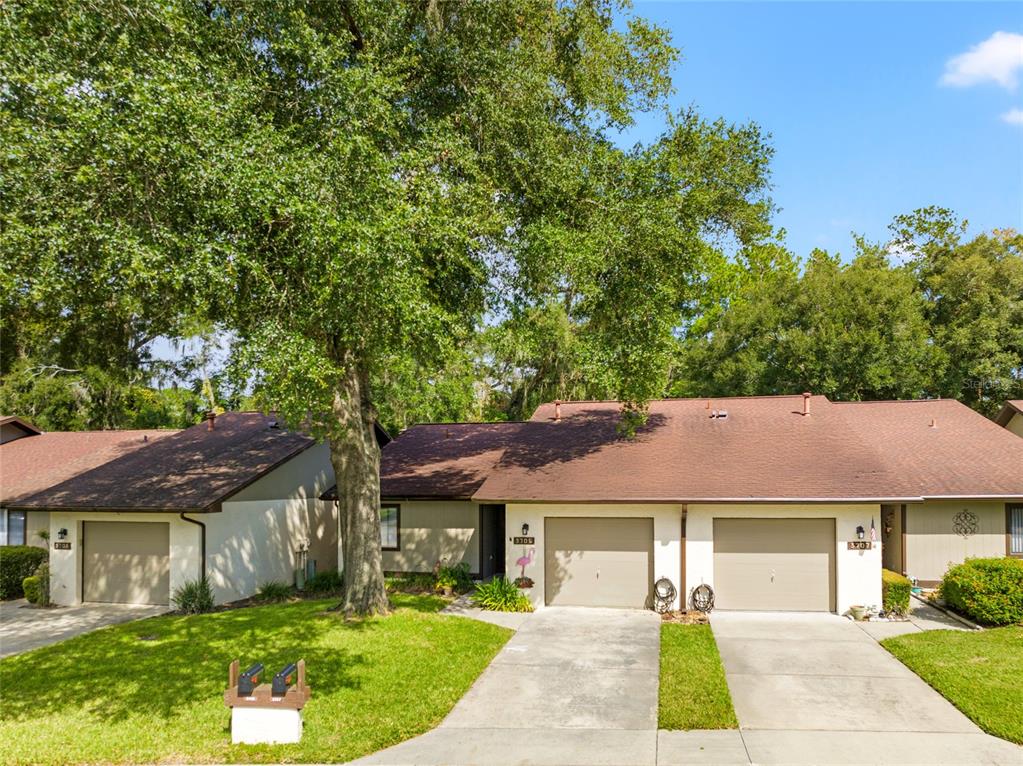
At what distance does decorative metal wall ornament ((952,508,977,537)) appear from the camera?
55.7 ft

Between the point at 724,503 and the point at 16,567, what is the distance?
1814 centimetres

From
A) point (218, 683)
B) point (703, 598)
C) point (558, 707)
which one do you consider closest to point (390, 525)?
point (703, 598)

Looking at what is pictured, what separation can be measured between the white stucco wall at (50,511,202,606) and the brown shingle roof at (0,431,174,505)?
2.91m

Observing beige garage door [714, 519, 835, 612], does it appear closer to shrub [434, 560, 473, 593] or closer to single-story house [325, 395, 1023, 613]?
single-story house [325, 395, 1023, 613]

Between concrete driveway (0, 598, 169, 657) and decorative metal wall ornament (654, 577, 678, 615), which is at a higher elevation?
decorative metal wall ornament (654, 577, 678, 615)

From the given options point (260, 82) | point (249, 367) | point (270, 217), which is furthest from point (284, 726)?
point (260, 82)

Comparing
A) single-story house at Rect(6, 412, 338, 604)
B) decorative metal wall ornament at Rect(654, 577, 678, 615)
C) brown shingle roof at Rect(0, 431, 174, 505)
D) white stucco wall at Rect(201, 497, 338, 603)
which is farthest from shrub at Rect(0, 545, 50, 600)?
decorative metal wall ornament at Rect(654, 577, 678, 615)

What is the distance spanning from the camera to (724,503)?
47.5 feet

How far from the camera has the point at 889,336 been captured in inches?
1144

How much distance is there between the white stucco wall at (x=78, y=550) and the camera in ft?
53.2

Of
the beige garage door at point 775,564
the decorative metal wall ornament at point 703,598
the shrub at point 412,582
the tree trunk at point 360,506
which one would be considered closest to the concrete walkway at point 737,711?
the decorative metal wall ornament at point 703,598

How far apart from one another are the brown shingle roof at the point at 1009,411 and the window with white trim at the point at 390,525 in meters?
19.1

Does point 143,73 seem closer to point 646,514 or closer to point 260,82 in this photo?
point 260,82

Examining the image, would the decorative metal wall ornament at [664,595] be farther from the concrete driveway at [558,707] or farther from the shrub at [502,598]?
the shrub at [502,598]
